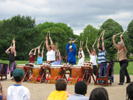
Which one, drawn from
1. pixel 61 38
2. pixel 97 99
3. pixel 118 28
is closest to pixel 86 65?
→ pixel 97 99

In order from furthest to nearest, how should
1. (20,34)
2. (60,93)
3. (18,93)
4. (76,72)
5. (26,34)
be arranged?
(20,34) → (26,34) → (76,72) → (60,93) → (18,93)

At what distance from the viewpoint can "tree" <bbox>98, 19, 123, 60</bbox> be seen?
49353 millimetres

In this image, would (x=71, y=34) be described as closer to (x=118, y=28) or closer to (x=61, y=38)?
(x=61, y=38)

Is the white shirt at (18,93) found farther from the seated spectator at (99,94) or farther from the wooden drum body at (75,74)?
the wooden drum body at (75,74)

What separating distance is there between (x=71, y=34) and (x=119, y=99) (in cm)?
6637

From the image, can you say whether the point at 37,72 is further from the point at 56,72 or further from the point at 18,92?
the point at 18,92

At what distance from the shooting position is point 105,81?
1073 centimetres

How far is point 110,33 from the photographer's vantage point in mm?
52062

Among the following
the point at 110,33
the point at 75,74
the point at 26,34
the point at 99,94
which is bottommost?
the point at 75,74

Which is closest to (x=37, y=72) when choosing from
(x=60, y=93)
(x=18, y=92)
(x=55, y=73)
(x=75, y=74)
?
(x=55, y=73)

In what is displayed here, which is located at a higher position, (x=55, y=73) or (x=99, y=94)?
(x=99, y=94)

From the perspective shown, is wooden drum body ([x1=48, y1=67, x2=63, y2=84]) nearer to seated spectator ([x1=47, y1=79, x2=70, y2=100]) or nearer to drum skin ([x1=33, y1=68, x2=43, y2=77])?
drum skin ([x1=33, y1=68, x2=43, y2=77])

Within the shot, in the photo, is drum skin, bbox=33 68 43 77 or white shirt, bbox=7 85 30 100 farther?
drum skin, bbox=33 68 43 77

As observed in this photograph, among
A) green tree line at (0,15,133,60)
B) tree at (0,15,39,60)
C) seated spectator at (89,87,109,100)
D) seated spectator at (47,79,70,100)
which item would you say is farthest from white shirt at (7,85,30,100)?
tree at (0,15,39,60)
